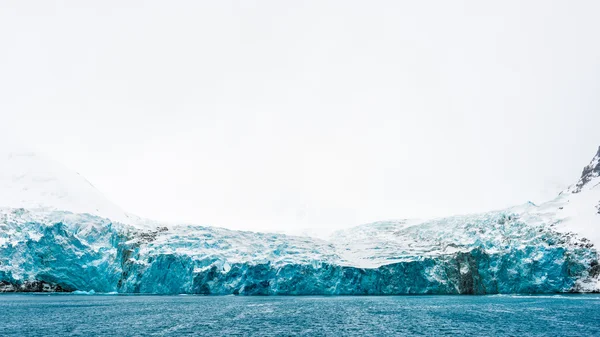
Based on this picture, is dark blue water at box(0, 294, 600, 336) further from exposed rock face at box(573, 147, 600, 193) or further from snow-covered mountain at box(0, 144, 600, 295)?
exposed rock face at box(573, 147, 600, 193)

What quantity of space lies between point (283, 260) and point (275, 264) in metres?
2.23

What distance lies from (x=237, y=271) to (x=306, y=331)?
214 ft

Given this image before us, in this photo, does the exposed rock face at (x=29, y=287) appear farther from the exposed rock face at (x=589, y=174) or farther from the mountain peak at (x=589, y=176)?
the exposed rock face at (x=589, y=174)

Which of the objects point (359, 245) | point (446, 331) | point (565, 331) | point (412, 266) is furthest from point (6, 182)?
point (565, 331)

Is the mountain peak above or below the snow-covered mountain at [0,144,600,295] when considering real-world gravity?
above

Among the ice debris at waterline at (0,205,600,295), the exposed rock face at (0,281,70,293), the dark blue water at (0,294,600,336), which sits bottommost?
the exposed rock face at (0,281,70,293)

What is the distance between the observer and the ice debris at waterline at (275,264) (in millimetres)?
105062

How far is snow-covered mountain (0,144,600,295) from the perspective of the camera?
104000 millimetres

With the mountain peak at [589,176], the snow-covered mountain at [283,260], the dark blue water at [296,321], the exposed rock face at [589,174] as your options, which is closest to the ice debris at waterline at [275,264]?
the snow-covered mountain at [283,260]

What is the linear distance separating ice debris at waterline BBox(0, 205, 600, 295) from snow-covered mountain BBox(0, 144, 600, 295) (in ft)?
0.78

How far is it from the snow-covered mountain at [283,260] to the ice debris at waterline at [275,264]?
24cm

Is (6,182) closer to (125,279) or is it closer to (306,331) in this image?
(125,279)

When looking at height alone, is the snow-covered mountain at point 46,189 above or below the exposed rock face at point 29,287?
above

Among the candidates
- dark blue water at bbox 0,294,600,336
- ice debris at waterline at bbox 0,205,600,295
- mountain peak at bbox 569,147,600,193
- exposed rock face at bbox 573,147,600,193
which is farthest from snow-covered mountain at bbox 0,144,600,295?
dark blue water at bbox 0,294,600,336
